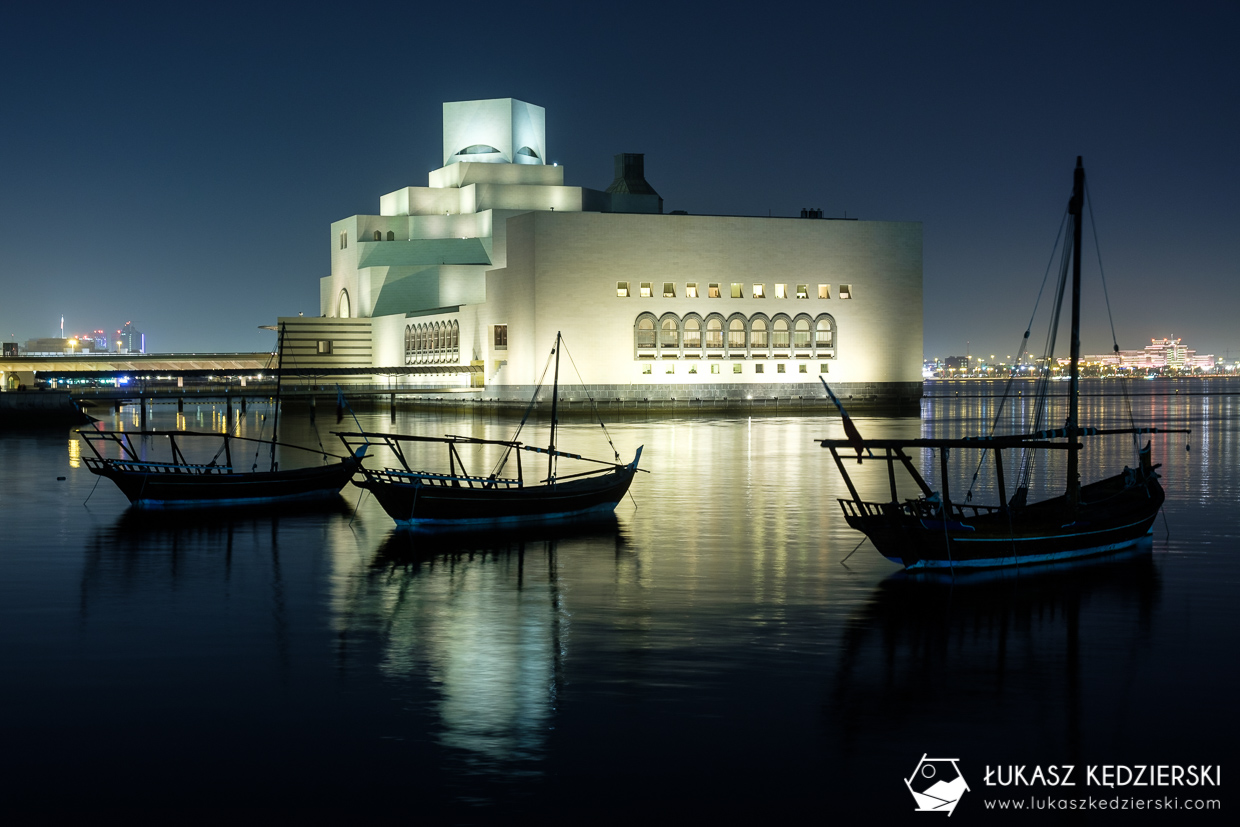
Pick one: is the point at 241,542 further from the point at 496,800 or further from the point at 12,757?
the point at 496,800

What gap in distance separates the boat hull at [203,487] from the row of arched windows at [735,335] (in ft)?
209

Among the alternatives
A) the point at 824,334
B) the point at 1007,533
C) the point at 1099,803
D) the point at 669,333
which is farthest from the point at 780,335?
the point at 1099,803

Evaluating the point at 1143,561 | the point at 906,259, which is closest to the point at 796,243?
the point at 906,259

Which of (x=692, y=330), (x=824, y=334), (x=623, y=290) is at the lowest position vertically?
(x=824, y=334)

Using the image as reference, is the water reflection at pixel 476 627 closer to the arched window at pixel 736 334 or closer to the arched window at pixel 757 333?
the arched window at pixel 736 334

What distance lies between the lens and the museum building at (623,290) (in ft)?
298

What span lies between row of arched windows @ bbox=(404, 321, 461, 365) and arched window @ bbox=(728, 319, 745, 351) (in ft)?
76.1

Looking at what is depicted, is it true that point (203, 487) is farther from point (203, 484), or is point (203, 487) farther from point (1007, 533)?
point (1007, 533)

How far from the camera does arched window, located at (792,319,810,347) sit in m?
96.6

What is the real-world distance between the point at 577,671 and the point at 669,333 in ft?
265

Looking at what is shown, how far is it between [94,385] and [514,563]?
425ft

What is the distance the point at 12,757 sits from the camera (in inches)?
405

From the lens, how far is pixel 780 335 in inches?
3789

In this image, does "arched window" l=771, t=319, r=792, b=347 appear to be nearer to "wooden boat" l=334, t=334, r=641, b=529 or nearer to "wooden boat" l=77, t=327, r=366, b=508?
"wooden boat" l=77, t=327, r=366, b=508
